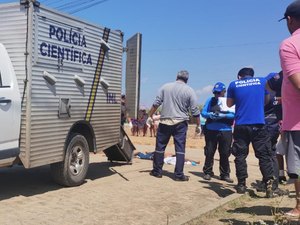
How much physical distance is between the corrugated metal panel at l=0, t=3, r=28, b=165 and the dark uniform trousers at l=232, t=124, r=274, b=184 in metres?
3.21

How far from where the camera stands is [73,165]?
26.6 feet

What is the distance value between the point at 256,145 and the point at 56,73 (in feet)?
10.7

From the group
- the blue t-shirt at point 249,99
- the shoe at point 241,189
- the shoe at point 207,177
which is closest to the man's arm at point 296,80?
the blue t-shirt at point 249,99

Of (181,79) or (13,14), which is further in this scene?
(181,79)

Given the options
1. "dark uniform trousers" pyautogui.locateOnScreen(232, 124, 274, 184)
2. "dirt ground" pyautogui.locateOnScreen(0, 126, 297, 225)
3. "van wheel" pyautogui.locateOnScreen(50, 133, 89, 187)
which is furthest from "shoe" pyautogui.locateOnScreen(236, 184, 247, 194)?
"van wheel" pyautogui.locateOnScreen(50, 133, 89, 187)

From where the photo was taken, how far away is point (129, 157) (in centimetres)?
1089

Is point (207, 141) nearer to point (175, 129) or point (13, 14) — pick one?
point (175, 129)

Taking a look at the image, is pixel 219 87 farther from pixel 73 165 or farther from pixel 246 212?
pixel 246 212

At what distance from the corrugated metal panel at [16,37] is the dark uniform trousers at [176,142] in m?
3.05

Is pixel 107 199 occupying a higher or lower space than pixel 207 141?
lower

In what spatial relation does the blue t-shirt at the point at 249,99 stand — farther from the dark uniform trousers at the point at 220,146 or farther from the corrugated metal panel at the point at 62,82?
the corrugated metal panel at the point at 62,82

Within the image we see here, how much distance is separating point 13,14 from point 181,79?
11.6ft

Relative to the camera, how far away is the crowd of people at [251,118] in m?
4.66

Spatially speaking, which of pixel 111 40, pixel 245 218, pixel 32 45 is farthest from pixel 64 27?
pixel 245 218
